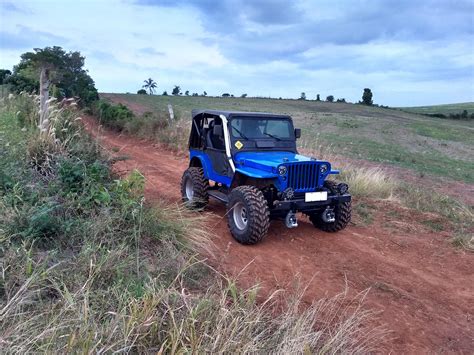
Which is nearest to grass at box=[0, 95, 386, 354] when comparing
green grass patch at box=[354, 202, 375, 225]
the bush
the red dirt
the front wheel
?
the red dirt

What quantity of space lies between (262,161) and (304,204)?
85 cm

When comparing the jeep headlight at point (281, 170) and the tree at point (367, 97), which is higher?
the tree at point (367, 97)

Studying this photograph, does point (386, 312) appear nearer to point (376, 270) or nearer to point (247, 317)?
point (376, 270)

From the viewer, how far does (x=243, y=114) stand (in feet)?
22.7

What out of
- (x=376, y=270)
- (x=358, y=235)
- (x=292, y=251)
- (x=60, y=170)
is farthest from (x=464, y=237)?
(x=60, y=170)

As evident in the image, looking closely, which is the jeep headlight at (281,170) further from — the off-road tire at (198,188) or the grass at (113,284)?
the off-road tire at (198,188)

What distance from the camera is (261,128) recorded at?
7.05 m

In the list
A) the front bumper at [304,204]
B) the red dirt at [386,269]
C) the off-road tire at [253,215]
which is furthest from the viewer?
the front bumper at [304,204]

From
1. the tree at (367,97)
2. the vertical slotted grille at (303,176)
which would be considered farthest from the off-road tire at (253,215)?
the tree at (367,97)

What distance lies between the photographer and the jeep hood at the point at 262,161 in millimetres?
5988

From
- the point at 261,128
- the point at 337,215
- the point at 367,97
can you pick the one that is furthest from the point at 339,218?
the point at 367,97

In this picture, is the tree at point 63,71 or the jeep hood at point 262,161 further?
the tree at point 63,71

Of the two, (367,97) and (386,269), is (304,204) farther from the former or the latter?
(367,97)

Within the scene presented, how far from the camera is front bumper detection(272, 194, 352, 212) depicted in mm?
5836
